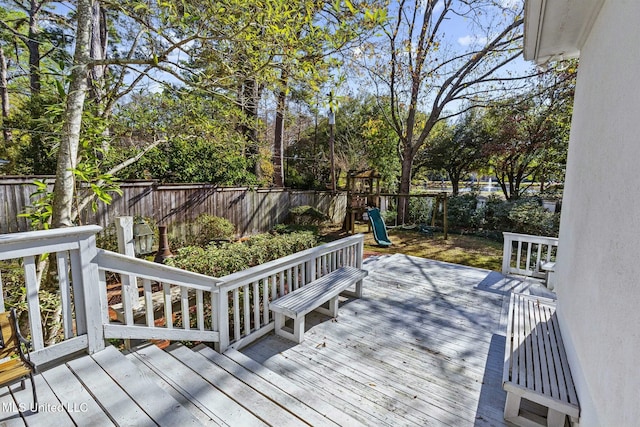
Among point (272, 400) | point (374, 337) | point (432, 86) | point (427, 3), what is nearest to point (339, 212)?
point (432, 86)

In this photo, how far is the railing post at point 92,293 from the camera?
1.80m

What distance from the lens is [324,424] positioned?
5.75 ft

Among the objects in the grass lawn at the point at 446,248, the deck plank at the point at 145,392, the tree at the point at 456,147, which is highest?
the tree at the point at 456,147

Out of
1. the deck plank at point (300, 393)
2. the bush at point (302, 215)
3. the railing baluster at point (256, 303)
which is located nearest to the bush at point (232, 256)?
the railing baluster at point (256, 303)

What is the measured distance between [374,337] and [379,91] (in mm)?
9097

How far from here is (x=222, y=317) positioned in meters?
2.53

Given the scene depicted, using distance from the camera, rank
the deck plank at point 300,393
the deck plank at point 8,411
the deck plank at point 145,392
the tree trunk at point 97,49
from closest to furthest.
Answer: the deck plank at point 8,411
the deck plank at point 145,392
the deck plank at point 300,393
the tree trunk at point 97,49

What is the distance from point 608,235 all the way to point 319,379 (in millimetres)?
2102

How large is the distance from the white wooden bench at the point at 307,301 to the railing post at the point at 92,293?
1411 millimetres

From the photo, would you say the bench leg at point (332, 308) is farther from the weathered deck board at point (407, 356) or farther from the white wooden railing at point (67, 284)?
the white wooden railing at point (67, 284)

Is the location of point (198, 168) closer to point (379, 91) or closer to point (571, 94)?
point (379, 91)

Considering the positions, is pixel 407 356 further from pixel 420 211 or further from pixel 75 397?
pixel 420 211

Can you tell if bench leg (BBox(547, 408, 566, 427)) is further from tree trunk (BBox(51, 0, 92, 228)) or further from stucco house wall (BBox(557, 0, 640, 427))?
tree trunk (BBox(51, 0, 92, 228))

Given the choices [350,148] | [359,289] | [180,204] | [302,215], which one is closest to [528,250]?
[359,289]
